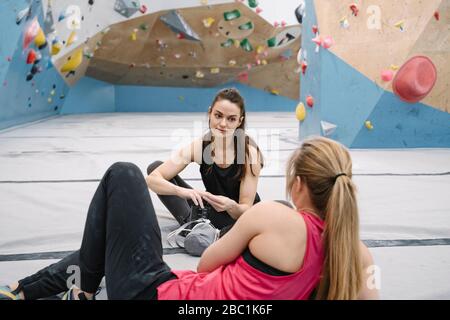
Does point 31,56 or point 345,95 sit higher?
point 31,56

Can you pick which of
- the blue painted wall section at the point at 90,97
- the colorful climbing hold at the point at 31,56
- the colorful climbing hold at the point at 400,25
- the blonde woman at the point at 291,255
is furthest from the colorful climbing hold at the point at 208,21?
the blonde woman at the point at 291,255

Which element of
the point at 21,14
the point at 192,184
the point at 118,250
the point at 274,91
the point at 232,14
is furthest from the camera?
the point at 274,91

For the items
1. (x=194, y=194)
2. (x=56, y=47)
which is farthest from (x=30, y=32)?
(x=194, y=194)

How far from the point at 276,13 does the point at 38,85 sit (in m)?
4.61

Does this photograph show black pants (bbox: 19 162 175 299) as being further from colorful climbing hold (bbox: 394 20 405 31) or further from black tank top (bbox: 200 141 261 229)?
colorful climbing hold (bbox: 394 20 405 31)

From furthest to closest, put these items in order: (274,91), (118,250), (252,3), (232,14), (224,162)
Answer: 1. (274,91)
2. (232,14)
3. (252,3)
4. (224,162)
5. (118,250)

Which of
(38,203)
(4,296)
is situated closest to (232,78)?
(38,203)

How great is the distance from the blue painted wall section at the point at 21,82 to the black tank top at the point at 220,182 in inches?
145

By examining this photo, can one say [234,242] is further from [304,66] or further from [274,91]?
[274,91]

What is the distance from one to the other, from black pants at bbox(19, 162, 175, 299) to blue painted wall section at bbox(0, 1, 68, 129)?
4037mm

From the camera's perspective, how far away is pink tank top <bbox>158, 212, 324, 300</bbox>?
90 cm

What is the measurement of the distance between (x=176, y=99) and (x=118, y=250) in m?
9.92

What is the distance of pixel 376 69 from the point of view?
4.39 m

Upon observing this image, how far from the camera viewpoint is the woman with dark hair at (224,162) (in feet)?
5.55
